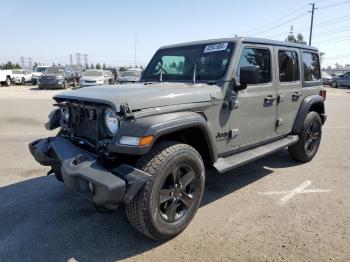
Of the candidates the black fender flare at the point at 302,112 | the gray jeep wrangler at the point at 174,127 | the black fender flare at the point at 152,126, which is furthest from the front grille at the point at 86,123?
the black fender flare at the point at 302,112

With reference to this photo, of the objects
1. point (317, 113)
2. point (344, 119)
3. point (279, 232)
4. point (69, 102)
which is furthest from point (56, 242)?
point (344, 119)

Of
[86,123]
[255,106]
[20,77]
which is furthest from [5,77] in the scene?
[255,106]

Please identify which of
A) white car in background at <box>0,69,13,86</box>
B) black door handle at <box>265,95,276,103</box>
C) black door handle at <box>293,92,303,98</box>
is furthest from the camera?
white car in background at <box>0,69,13,86</box>

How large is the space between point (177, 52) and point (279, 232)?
271 cm

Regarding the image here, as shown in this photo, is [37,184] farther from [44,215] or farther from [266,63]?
[266,63]

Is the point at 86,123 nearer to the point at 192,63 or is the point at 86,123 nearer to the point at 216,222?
the point at 192,63

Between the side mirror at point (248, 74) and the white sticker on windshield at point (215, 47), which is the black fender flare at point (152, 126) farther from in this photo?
the white sticker on windshield at point (215, 47)

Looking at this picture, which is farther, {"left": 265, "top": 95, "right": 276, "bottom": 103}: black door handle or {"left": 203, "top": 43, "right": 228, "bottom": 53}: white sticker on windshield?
{"left": 265, "top": 95, "right": 276, "bottom": 103}: black door handle

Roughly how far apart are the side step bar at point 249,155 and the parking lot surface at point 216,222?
0.51m

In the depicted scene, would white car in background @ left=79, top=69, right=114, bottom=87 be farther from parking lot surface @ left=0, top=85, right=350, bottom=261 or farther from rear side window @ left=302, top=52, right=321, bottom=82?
rear side window @ left=302, top=52, right=321, bottom=82

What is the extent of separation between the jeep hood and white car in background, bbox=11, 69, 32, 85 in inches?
1197

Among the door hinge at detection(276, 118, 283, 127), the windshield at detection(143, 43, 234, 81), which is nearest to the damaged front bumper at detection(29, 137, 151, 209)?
the windshield at detection(143, 43, 234, 81)

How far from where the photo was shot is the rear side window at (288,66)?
16.5 ft

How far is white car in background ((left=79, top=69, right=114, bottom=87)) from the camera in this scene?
23359 mm
